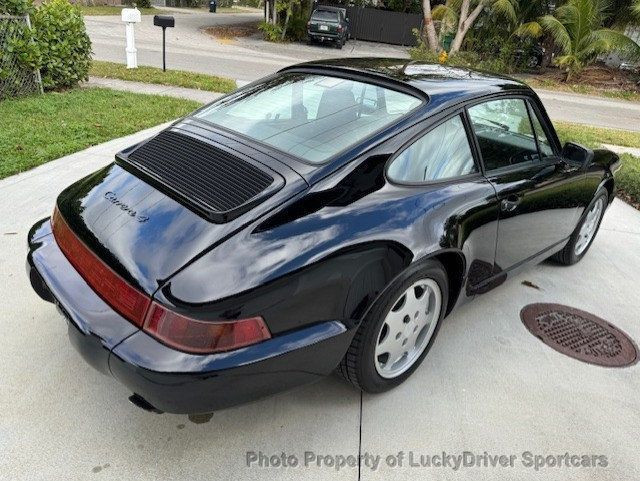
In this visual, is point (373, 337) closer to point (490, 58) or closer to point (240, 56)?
point (240, 56)

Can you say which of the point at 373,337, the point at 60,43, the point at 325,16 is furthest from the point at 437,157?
the point at 325,16

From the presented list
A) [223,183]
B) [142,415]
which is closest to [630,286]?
[223,183]

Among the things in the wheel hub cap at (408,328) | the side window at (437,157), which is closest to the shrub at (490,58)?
the side window at (437,157)

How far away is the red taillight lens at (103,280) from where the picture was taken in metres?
1.87

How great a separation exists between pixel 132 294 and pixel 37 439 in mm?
839

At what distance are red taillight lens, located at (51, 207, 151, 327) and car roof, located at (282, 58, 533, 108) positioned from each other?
65.9 inches

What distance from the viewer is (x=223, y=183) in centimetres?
220

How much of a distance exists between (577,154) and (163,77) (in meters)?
9.09

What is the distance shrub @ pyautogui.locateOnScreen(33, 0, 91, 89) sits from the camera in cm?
770

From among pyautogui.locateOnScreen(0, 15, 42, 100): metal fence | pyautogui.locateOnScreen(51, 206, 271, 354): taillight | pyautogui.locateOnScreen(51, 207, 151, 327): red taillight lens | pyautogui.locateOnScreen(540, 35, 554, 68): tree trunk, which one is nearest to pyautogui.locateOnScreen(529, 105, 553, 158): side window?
pyautogui.locateOnScreen(51, 206, 271, 354): taillight

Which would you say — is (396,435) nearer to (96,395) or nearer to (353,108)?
(96,395)

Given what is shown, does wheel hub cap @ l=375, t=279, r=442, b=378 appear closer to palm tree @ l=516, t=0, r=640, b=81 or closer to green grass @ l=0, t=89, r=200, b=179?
green grass @ l=0, t=89, r=200, b=179

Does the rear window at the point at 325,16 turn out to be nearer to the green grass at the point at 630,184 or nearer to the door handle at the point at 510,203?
the green grass at the point at 630,184

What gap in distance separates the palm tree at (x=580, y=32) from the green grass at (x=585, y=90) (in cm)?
64
